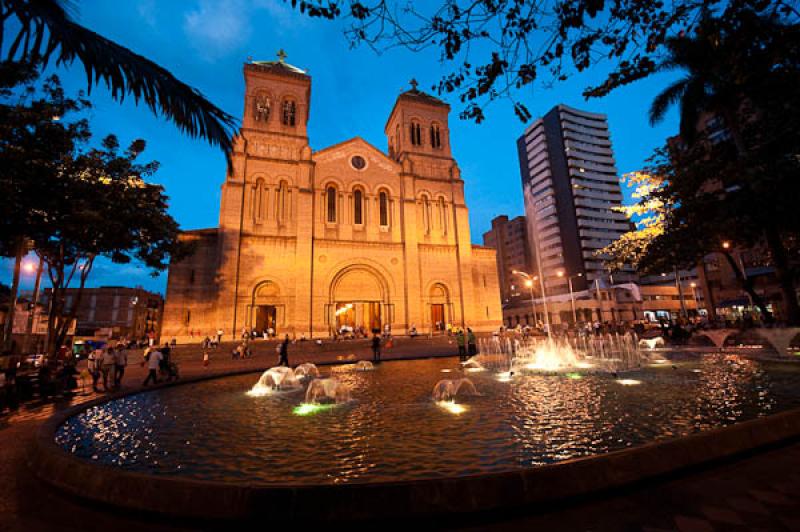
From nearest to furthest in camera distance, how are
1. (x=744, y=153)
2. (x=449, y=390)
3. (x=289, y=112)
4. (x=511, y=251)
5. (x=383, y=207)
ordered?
(x=449, y=390), (x=744, y=153), (x=289, y=112), (x=383, y=207), (x=511, y=251)

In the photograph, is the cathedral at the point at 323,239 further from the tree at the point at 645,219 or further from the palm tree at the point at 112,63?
the palm tree at the point at 112,63

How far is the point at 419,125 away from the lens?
34.1 m

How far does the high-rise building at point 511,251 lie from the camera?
3269 inches

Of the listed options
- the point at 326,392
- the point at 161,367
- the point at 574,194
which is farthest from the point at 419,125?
the point at 574,194

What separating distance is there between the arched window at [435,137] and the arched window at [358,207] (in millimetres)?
10420

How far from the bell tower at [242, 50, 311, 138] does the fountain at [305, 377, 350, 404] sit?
26.2 metres

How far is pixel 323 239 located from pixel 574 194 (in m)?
58.1

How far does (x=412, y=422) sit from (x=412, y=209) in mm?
25804

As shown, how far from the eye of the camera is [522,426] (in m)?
4.83

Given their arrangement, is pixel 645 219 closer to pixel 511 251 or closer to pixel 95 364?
pixel 95 364

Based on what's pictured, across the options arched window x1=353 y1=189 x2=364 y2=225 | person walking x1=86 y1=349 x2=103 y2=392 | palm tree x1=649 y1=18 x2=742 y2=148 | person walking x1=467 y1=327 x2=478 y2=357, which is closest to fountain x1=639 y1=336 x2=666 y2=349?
person walking x1=467 y1=327 x2=478 y2=357

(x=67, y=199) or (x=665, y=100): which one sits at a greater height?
(x=665, y=100)

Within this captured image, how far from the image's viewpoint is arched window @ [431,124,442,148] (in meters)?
34.5

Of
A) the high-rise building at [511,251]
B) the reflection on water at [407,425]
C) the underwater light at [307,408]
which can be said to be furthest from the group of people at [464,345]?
the high-rise building at [511,251]
